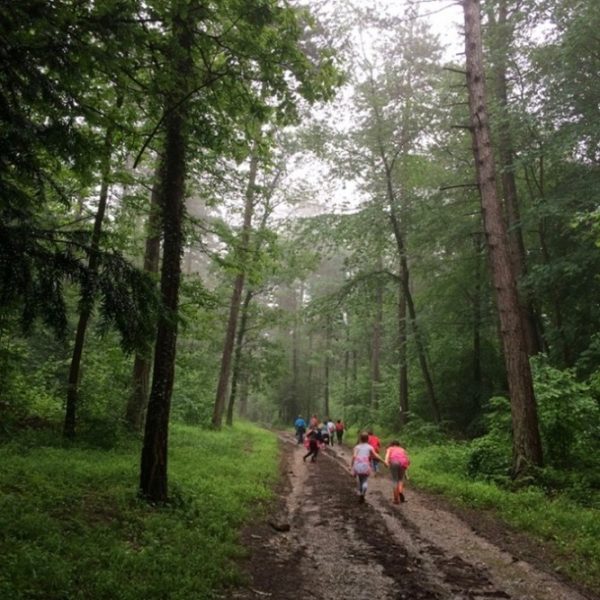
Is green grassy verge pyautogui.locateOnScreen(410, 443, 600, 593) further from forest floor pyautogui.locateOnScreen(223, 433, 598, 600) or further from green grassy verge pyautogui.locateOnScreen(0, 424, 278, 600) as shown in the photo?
green grassy verge pyautogui.locateOnScreen(0, 424, 278, 600)

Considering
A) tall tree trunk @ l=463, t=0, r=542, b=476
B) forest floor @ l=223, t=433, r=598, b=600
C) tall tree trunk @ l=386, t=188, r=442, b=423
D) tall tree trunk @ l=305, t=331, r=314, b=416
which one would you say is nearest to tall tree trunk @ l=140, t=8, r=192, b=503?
forest floor @ l=223, t=433, r=598, b=600

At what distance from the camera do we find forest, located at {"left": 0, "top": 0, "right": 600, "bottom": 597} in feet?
18.8

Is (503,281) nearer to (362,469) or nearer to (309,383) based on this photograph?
(362,469)

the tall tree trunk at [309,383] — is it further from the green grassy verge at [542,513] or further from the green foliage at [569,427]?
the green foliage at [569,427]

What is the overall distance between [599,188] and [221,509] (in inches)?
558

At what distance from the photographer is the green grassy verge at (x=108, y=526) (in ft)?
17.1

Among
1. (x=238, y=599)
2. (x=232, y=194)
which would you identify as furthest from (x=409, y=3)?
(x=238, y=599)

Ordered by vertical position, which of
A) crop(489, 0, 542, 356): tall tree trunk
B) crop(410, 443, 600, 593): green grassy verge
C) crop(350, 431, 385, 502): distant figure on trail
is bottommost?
crop(410, 443, 600, 593): green grassy verge

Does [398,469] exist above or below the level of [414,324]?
below

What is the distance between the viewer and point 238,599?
5.69m

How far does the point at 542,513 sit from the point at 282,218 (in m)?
21.0

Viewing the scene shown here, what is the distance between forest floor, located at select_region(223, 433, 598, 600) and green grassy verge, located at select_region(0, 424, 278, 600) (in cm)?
54

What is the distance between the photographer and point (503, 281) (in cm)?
Result: 1195

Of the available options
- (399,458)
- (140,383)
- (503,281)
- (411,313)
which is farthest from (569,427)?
(140,383)
